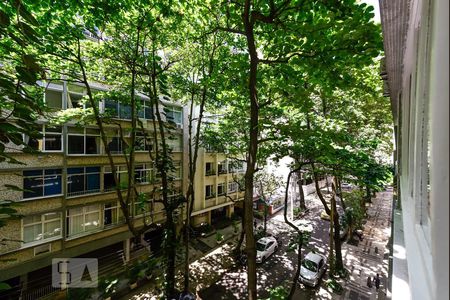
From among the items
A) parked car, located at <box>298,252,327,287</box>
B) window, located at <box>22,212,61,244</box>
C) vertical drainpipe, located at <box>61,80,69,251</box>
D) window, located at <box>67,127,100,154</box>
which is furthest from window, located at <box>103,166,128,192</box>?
parked car, located at <box>298,252,327,287</box>

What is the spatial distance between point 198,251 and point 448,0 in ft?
51.7

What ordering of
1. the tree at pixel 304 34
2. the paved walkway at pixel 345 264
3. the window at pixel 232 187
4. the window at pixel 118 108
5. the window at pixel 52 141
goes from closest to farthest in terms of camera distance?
the tree at pixel 304 34 < the window at pixel 52 141 < the paved walkway at pixel 345 264 < the window at pixel 118 108 < the window at pixel 232 187

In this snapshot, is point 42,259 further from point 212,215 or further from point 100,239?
point 212,215

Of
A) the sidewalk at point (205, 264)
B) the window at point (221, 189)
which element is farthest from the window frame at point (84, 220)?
the window at point (221, 189)

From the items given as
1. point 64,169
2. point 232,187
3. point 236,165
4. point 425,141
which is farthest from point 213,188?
point 425,141

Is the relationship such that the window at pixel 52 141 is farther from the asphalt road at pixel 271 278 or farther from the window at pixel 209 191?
the window at pixel 209 191

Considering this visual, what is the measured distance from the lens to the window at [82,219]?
10680 millimetres

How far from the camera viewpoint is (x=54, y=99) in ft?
33.0

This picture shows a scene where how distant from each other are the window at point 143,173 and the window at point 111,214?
1.80 m

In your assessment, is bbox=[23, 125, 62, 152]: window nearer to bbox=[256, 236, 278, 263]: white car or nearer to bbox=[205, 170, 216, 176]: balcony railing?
bbox=[205, 170, 216, 176]: balcony railing

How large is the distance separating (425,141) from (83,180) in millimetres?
12901

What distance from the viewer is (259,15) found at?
11.3 ft

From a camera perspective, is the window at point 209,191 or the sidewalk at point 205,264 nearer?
the sidewalk at point 205,264

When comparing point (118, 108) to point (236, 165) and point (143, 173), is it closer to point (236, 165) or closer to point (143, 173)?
point (143, 173)
